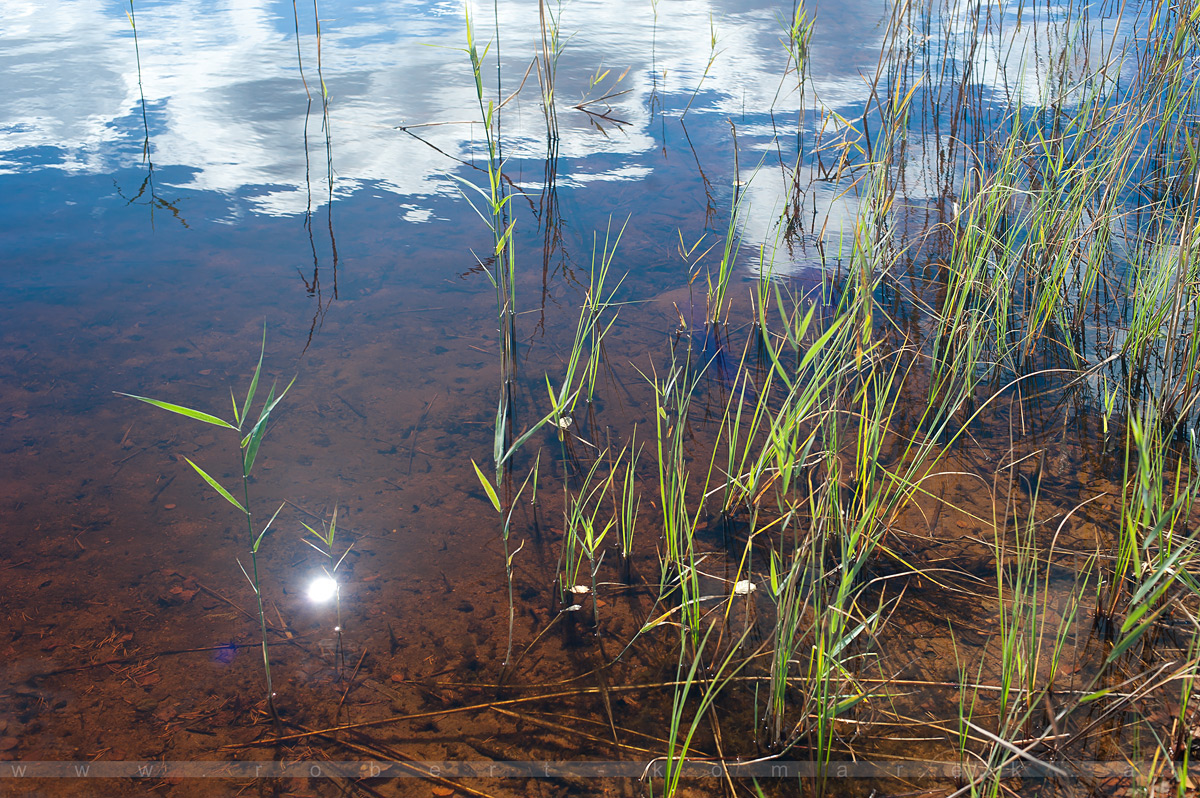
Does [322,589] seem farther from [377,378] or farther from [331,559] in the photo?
[377,378]

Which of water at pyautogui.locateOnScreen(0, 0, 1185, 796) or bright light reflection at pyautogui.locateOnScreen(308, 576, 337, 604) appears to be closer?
water at pyautogui.locateOnScreen(0, 0, 1185, 796)

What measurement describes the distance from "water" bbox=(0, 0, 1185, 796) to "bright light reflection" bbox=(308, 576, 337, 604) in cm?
2

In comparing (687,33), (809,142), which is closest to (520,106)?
(809,142)

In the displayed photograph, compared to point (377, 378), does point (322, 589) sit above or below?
below

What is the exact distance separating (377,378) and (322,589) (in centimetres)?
85

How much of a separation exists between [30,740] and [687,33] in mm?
5931

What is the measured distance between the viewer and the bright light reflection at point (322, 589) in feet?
5.63

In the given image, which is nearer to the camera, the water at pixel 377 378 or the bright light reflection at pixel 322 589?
the water at pixel 377 378

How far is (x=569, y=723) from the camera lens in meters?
1.47

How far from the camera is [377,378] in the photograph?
2.42 m

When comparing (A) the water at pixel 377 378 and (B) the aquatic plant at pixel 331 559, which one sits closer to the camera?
(A) the water at pixel 377 378

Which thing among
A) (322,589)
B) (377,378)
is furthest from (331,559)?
(377,378)

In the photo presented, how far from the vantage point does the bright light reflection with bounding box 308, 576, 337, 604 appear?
5.63ft

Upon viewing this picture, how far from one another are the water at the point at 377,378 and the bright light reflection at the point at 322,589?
2 centimetres
